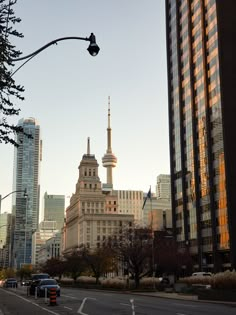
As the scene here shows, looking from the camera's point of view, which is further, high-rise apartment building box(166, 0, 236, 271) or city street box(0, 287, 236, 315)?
high-rise apartment building box(166, 0, 236, 271)

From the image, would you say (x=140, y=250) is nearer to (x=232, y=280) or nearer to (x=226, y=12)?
(x=232, y=280)

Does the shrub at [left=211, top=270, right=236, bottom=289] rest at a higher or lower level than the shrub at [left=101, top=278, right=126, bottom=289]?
higher

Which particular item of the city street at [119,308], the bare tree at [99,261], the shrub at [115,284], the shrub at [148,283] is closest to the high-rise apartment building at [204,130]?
the bare tree at [99,261]

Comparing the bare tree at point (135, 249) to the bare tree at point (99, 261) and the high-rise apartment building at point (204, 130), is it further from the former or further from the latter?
the high-rise apartment building at point (204, 130)

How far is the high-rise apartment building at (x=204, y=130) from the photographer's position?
104 m

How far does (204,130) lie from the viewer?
11419cm

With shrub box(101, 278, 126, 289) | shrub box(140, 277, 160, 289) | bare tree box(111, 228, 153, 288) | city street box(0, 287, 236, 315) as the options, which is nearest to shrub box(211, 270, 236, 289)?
city street box(0, 287, 236, 315)

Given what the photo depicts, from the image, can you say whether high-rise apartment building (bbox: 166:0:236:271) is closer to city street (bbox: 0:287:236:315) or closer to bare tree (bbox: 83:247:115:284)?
bare tree (bbox: 83:247:115:284)

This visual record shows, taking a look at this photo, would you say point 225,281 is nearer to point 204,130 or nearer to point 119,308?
point 119,308

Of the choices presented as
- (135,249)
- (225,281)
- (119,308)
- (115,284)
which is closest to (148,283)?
(135,249)

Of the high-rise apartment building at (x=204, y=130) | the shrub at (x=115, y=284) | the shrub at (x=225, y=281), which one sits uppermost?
the high-rise apartment building at (x=204, y=130)

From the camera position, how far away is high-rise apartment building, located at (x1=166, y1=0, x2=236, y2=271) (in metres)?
104

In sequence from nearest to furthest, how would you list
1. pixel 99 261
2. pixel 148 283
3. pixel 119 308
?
pixel 119 308 → pixel 148 283 → pixel 99 261

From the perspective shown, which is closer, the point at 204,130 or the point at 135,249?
Answer: the point at 135,249
